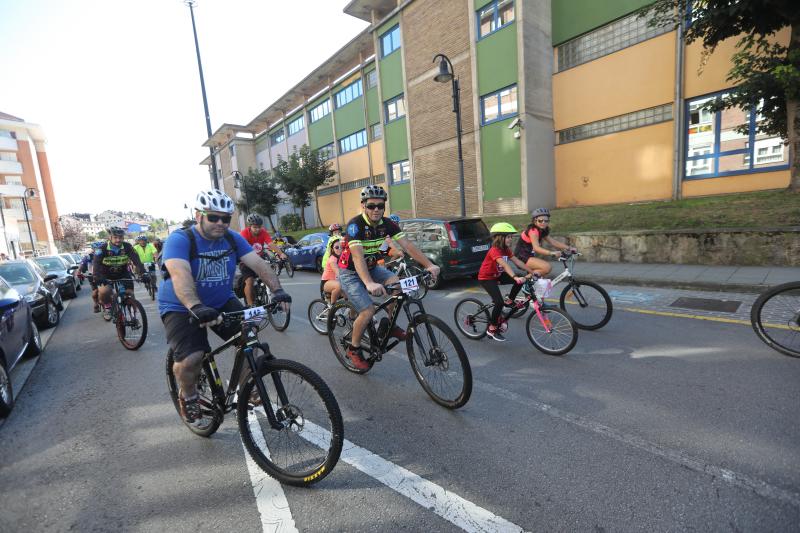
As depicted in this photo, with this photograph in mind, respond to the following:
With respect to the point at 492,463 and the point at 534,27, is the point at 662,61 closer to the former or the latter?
the point at 534,27

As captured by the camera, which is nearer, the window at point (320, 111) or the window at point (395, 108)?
the window at point (395, 108)

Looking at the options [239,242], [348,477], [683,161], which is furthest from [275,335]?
[683,161]

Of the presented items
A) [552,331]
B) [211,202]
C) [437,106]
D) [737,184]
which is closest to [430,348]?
[552,331]

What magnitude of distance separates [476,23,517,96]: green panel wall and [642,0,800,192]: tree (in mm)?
8107

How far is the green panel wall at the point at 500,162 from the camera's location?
58.1 ft

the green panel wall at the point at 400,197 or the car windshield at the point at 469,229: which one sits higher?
the green panel wall at the point at 400,197

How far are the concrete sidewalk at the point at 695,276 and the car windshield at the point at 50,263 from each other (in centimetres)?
1820

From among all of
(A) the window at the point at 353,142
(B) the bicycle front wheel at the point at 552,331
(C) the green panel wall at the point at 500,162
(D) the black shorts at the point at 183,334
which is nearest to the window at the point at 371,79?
(A) the window at the point at 353,142

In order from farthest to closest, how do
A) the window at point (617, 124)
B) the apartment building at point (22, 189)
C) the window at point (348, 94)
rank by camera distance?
1. the apartment building at point (22, 189)
2. the window at point (348, 94)
3. the window at point (617, 124)

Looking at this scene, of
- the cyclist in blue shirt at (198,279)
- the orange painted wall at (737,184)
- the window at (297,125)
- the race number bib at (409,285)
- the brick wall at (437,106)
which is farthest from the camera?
the window at (297,125)

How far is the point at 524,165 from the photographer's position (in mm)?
17328

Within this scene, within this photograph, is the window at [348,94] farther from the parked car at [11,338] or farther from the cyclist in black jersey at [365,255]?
the cyclist in black jersey at [365,255]

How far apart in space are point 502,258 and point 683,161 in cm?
1404

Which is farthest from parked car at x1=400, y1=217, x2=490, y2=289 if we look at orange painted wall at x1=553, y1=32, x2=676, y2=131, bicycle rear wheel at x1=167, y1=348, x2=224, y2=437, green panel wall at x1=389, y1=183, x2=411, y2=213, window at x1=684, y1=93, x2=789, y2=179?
green panel wall at x1=389, y1=183, x2=411, y2=213
